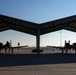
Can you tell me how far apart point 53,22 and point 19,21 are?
6426 mm

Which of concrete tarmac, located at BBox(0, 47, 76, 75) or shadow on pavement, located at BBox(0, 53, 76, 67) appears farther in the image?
shadow on pavement, located at BBox(0, 53, 76, 67)

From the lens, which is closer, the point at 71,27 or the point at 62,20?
the point at 62,20

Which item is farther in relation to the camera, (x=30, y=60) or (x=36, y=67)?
(x=30, y=60)

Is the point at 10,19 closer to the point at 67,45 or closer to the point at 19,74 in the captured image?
the point at 67,45

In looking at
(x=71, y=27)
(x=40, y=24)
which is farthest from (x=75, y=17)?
(x=71, y=27)

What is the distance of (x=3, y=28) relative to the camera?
66562 mm

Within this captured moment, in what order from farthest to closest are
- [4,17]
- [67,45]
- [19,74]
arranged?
[67,45], [4,17], [19,74]

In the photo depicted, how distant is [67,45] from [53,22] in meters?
15.5

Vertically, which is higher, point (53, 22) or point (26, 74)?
point (53, 22)

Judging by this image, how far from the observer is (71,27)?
2562 inches

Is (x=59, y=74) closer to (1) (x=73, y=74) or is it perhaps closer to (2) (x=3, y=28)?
(1) (x=73, y=74)

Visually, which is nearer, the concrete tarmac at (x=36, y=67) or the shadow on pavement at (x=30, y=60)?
the concrete tarmac at (x=36, y=67)

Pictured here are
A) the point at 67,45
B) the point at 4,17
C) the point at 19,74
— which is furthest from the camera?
the point at 67,45

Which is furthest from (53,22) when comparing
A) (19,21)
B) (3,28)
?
(3,28)
